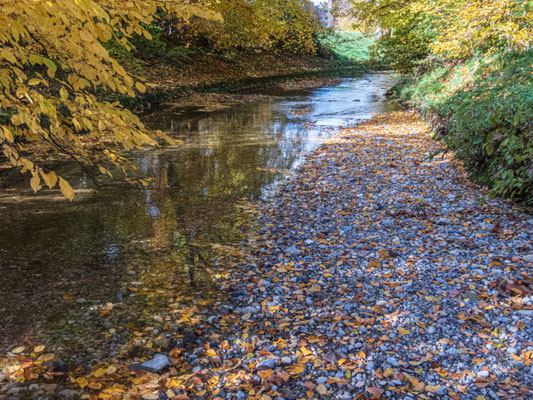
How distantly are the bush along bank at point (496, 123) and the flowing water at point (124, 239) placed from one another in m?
3.56

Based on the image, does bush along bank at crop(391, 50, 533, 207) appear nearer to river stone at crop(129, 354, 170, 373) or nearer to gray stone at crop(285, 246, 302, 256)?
gray stone at crop(285, 246, 302, 256)

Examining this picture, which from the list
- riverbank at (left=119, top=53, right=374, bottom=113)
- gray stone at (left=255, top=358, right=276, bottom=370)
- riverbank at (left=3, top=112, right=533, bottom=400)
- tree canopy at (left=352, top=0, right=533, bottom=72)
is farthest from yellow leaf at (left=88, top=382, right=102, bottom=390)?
riverbank at (left=119, top=53, right=374, bottom=113)

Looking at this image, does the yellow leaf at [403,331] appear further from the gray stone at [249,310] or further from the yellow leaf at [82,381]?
the yellow leaf at [82,381]

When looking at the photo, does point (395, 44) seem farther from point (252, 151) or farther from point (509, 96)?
point (509, 96)

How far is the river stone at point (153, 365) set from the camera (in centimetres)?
346

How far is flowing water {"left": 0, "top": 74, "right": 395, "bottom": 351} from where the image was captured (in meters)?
4.20

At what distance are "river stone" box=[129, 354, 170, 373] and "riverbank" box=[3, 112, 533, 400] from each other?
0.04 feet

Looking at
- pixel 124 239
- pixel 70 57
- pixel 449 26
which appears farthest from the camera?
pixel 449 26

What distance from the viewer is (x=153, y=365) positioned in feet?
11.4

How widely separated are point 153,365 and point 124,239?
106 inches

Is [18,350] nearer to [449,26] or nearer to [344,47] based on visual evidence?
[449,26]

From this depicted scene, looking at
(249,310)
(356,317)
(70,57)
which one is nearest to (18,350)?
(249,310)

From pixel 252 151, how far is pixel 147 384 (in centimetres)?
831

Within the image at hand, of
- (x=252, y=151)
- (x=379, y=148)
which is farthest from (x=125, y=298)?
(x=379, y=148)
